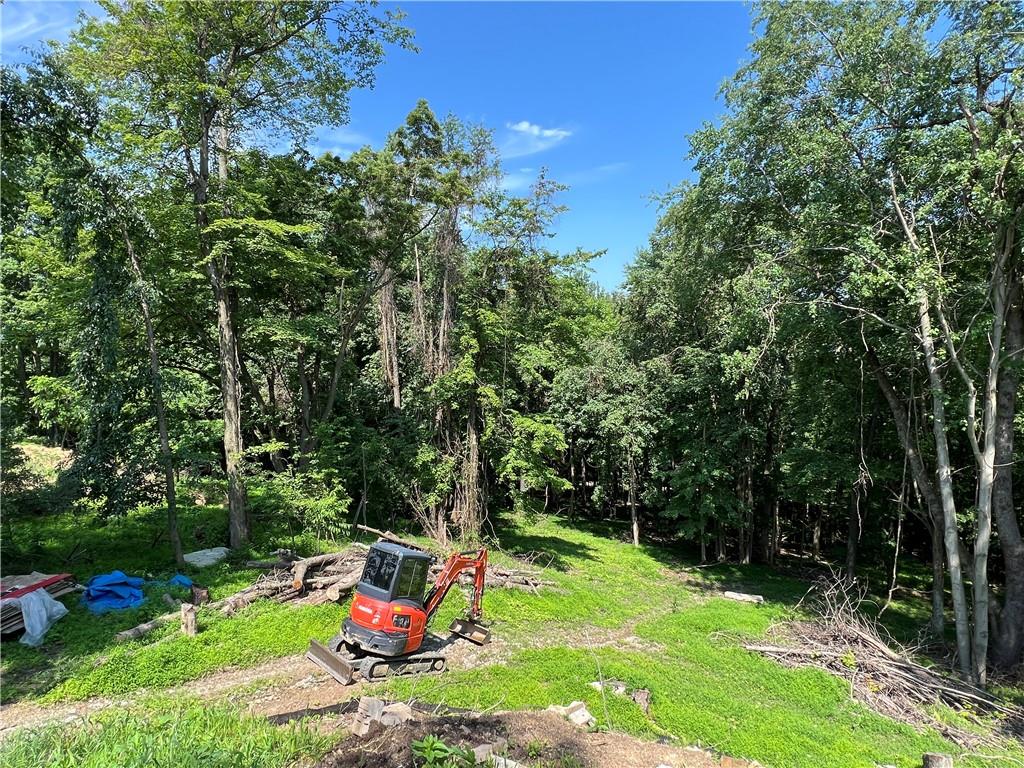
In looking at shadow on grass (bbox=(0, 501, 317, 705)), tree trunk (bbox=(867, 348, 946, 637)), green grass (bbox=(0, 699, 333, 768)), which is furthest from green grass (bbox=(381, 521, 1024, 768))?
shadow on grass (bbox=(0, 501, 317, 705))

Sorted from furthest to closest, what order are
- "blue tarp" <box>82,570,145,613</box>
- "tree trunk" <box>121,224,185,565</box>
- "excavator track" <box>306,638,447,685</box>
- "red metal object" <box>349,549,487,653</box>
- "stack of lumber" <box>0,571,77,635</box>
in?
1. "tree trunk" <box>121,224,185,565</box>
2. "blue tarp" <box>82,570,145,613</box>
3. "stack of lumber" <box>0,571,77,635</box>
4. "red metal object" <box>349,549,487,653</box>
5. "excavator track" <box>306,638,447,685</box>

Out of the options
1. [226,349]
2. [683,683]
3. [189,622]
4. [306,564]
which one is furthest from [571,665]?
[226,349]

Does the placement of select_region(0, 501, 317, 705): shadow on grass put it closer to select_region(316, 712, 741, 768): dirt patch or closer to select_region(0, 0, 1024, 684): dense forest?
select_region(0, 0, 1024, 684): dense forest

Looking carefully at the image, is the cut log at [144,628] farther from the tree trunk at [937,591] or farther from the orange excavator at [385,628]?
the tree trunk at [937,591]

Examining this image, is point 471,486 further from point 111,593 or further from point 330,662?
point 111,593

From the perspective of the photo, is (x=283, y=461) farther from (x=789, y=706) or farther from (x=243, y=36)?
(x=789, y=706)

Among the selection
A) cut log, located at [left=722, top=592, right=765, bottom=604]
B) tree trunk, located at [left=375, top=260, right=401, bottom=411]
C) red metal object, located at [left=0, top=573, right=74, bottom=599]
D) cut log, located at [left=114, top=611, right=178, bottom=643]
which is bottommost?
cut log, located at [left=722, top=592, right=765, bottom=604]

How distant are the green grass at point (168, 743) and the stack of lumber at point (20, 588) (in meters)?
4.17

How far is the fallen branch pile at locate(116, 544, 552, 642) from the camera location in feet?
35.6

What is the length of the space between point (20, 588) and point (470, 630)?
28.1 feet

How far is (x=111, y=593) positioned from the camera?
10484 mm

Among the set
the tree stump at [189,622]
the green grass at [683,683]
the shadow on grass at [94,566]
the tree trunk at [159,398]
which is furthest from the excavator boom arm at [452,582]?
the tree trunk at [159,398]

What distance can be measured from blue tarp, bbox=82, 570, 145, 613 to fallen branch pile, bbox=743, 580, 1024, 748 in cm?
1338

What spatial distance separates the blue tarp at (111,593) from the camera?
33.4 ft
